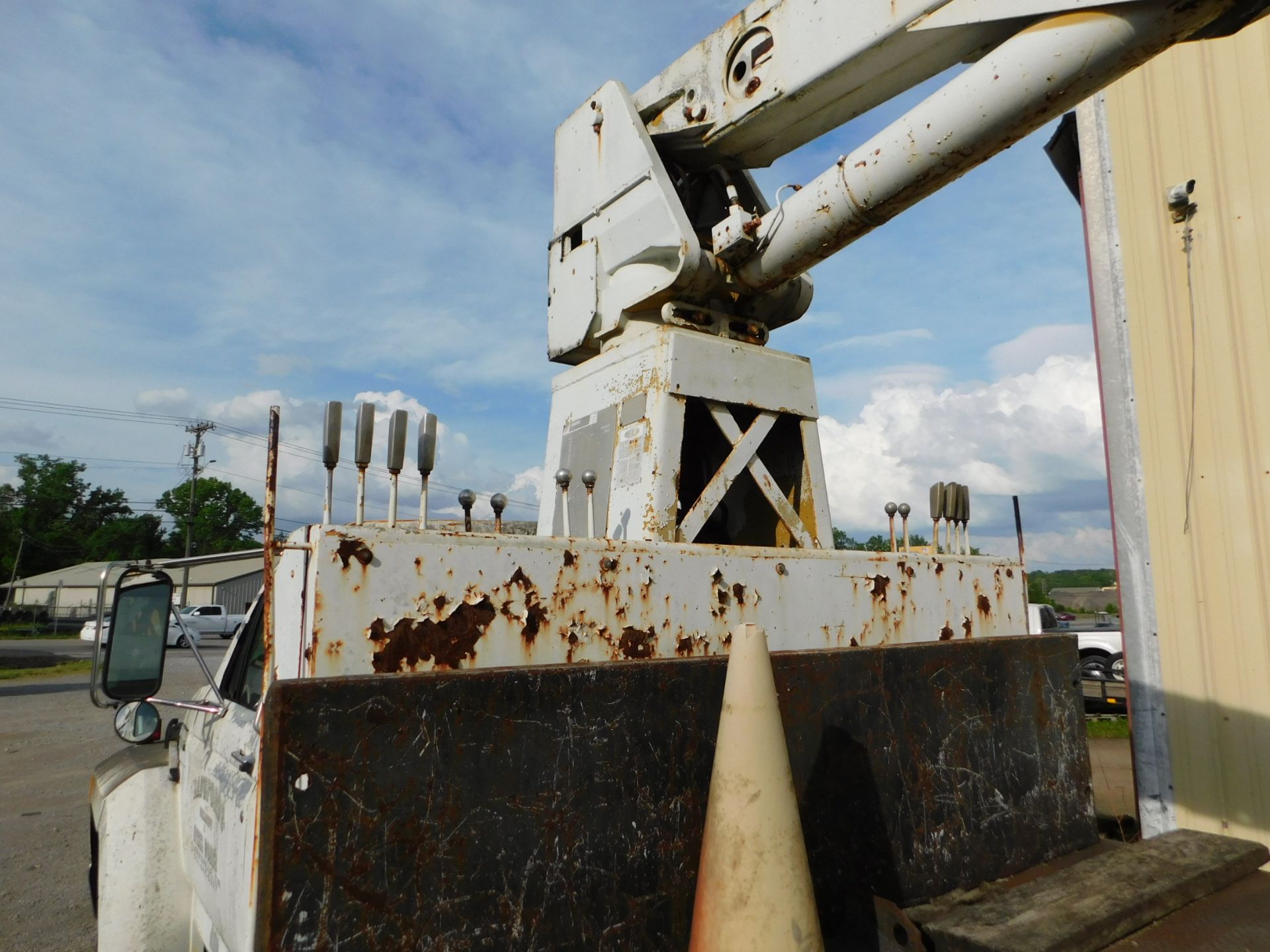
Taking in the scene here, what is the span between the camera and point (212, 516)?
71.8 meters

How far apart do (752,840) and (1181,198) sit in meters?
4.68

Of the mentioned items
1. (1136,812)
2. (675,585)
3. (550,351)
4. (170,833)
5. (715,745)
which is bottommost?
(1136,812)

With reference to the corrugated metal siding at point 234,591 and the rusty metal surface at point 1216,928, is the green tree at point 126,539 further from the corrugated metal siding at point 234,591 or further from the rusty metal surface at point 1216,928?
the rusty metal surface at point 1216,928

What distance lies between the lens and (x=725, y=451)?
3984 millimetres

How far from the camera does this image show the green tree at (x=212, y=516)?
68.1m

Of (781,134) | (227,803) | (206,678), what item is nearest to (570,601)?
(227,803)

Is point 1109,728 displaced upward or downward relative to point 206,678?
downward

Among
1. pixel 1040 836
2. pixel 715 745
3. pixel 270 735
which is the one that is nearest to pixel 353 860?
pixel 270 735

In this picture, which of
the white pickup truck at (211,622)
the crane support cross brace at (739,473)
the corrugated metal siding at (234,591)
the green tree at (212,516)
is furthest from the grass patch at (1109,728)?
the green tree at (212,516)

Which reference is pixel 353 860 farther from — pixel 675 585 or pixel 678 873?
pixel 675 585

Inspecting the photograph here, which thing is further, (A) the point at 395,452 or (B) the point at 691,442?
(B) the point at 691,442

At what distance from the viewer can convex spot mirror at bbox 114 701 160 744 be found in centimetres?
304

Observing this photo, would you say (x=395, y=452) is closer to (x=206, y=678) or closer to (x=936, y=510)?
(x=206, y=678)

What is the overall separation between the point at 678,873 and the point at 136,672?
2.01 meters
